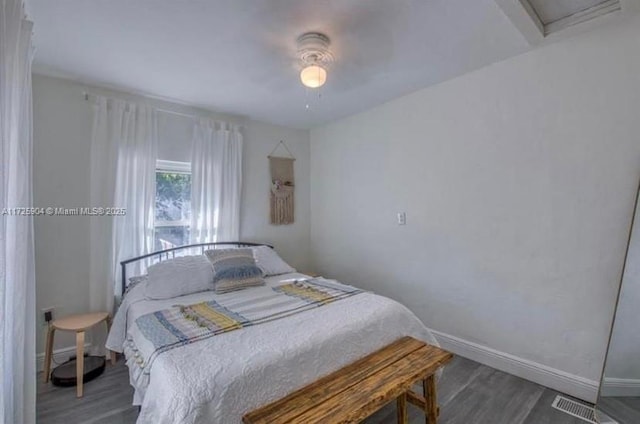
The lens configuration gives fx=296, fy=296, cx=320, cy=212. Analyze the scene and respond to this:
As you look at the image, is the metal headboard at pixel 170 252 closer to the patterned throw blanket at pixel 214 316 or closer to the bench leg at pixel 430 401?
the patterned throw blanket at pixel 214 316

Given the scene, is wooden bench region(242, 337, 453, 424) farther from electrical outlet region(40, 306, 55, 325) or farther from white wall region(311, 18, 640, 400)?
electrical outlet region(40, 306, 55, 325)

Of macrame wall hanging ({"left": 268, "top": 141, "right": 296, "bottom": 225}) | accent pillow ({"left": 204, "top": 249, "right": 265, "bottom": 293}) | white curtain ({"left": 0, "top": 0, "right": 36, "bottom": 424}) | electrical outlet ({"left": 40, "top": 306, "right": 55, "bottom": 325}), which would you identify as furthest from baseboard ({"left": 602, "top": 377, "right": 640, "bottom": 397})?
electrical outlet ({"left": 40, "top": 306, "right": 55, "bottom": 325})

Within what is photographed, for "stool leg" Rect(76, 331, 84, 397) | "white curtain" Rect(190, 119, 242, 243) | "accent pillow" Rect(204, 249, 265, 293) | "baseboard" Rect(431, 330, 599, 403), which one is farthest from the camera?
"white curtain" Rect(190, 119, 242, 243)

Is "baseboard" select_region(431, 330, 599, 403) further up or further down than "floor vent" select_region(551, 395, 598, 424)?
further up

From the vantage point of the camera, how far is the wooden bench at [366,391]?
4.39 ft

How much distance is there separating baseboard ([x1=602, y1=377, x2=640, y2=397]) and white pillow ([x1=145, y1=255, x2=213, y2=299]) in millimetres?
2972

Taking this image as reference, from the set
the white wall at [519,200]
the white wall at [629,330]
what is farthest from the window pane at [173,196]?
the white wall at [629,330]

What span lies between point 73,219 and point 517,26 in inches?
148

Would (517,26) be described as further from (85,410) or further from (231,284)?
(85,410)

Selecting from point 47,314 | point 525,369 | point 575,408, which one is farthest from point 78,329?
point 575,408

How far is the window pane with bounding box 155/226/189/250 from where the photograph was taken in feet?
10.1

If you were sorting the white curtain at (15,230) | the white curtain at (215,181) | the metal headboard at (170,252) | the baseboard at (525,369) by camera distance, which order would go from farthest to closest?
the white curtain at (215,181), the metal headboard at (170,252), the baseboard at (525,369), the white curtain at (15,230)

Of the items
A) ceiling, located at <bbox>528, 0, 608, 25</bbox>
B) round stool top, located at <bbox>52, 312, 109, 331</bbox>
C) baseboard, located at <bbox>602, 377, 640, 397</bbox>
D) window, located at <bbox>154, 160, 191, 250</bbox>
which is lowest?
baseboard, located at <bbox>602, 377, 640, 397</bbox>

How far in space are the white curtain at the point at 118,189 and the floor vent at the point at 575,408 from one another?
3.59 meters
